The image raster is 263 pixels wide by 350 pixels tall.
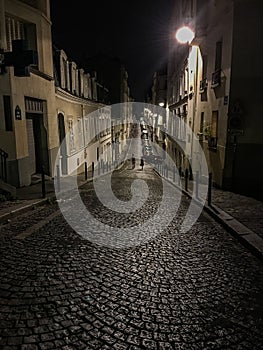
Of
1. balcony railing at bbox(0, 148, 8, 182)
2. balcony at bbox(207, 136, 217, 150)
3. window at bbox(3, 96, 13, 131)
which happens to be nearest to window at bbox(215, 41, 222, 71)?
balcony at bbox(207, 136, 217, 150)

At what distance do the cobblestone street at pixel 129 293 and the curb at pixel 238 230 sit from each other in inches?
6.8

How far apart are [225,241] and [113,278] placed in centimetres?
282

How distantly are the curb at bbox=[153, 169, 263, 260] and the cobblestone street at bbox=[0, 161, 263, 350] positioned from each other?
17cm

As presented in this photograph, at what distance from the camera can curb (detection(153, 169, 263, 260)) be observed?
554 cm

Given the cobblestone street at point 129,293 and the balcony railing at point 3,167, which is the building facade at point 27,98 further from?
the cobblestone street at point 129,293

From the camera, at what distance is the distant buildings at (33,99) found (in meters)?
10.3

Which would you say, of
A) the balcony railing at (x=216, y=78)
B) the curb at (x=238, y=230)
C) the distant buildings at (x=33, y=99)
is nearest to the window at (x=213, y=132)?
the balcony railing at (x=216, y=78)

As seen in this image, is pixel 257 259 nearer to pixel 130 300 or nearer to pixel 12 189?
pixel 130 300

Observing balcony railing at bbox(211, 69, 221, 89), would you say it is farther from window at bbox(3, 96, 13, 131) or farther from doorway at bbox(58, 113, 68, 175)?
doorway at bbox(58, 113, 68, 175)

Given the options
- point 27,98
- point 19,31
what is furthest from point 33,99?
point 19,31

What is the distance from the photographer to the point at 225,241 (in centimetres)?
610

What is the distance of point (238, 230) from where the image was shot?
6457 mm

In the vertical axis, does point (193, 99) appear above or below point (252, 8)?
below

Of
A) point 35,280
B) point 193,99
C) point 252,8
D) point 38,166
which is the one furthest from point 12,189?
point 193,99
